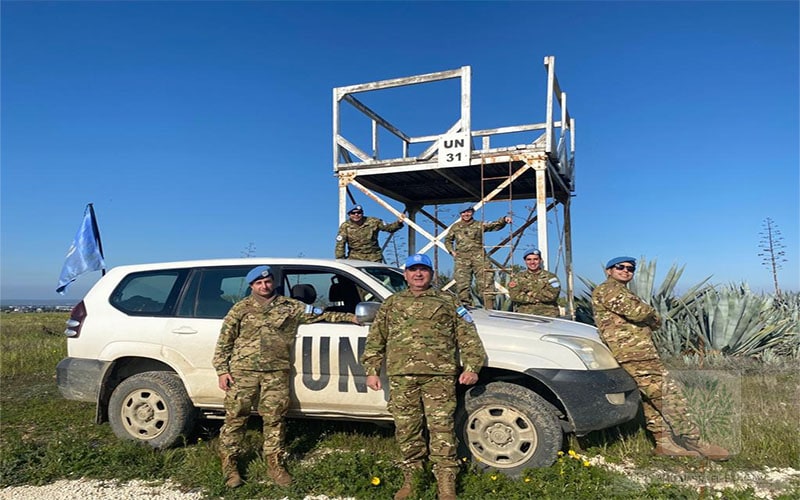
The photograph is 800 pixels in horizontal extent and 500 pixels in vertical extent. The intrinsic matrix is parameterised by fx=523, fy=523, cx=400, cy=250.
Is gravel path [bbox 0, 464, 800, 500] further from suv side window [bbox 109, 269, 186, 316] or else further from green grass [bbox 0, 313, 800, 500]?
suv side window [bbox 109, 269, 186, 316]

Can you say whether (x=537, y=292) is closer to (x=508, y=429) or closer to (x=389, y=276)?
(x=389, y=276)

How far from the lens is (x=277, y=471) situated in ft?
12.3

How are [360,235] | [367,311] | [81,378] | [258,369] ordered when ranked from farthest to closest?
[360,235], [81,378], [258,369], [367,311]

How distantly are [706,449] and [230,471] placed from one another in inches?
141

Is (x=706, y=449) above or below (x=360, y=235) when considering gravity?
below

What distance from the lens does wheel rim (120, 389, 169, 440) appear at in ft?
14.5

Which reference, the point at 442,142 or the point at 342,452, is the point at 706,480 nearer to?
the point at 342,452

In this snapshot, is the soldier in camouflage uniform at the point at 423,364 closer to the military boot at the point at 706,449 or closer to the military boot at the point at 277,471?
the military boot at the point at 277,471

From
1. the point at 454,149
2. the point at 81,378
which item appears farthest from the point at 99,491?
the point at 454,149

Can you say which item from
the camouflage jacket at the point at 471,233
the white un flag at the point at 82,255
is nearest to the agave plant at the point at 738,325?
the camouflage jacket at the point at 471,233

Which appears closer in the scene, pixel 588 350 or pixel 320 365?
pixel 588 350

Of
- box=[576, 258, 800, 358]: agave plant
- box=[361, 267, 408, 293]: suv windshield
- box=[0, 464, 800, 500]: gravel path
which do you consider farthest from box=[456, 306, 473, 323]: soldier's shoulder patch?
box=[576, 258, 800, 358]: agave plant

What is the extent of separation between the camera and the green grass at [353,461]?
3.46 meters

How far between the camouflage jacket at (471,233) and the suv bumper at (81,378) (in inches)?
204
